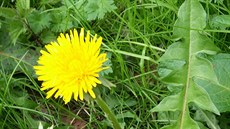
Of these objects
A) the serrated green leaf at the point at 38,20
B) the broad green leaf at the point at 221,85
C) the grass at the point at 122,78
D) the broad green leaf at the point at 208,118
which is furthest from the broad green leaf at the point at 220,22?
the serrated green leaf at the point at 38,20

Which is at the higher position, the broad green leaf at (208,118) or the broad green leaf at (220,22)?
the broad green leaf at (220,22)

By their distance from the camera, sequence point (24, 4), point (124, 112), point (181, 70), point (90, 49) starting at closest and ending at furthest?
point (90, 49), point (181, 70), point (124, 112), point (24, 4)

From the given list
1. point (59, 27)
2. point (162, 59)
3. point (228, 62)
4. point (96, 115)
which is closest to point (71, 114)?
point (96, 115)

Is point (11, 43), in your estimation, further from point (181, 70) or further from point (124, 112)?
point (181, 70)

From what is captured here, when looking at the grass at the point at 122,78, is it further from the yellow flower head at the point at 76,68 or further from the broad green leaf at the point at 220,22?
the yellow flower head at the point at 76,68

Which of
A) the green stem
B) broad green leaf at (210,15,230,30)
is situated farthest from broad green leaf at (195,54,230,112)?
the green stem

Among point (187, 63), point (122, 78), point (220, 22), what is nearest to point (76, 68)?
point (187, 63)
